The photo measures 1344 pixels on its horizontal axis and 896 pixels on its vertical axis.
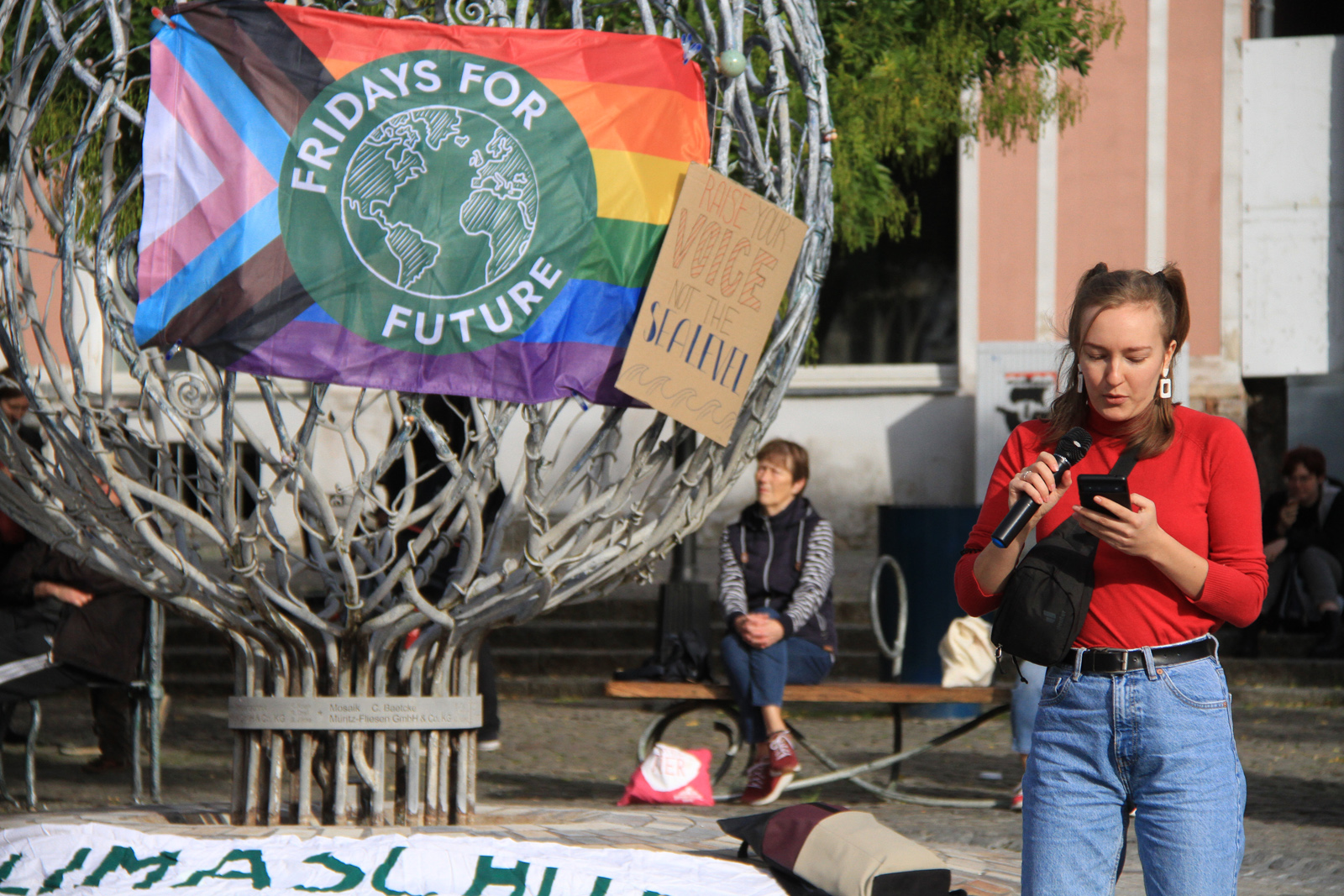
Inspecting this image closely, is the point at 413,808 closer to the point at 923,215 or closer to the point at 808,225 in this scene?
the point at 808,225

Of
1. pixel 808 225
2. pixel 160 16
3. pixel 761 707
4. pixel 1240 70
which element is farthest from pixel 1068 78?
pixel 160 16

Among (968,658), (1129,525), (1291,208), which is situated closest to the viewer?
(1129,525)

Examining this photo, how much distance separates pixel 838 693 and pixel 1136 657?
359 cm

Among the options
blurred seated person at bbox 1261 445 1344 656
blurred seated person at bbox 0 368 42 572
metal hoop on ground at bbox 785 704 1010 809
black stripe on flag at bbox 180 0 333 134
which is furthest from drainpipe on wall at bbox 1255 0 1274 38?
black stripe on flag at bbox 180 0 333 134

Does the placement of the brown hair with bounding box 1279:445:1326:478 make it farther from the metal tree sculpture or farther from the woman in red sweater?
the woman in red sweater

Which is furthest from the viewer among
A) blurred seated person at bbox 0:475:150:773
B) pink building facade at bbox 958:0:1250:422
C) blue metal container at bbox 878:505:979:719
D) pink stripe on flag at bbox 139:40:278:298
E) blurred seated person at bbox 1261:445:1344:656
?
pink building facade at bbox 958:0:1250:422

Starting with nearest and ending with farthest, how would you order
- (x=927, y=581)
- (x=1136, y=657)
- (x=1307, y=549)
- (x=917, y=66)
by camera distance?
(x=1136, y=657) < (x=917, y=66) < (x=927, y=581) < (x=1307, y=549)

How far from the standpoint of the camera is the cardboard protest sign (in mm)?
3781

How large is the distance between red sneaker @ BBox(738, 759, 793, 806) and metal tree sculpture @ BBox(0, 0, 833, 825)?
191 cm

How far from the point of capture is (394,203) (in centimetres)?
369

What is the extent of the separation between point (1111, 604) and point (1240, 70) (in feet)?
41.6

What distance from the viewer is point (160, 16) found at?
3654 millimetres

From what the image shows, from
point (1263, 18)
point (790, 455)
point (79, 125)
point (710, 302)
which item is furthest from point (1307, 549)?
point (79, 125)

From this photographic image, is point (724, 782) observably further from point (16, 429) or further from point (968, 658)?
point (16, 429)
